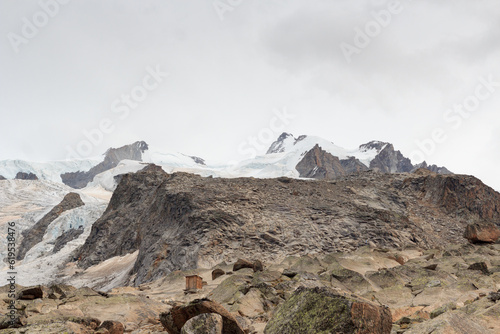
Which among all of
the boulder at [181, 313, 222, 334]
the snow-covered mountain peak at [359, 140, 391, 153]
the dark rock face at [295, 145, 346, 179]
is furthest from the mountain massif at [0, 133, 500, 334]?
the snow-covered mountain peak at [359, 140, 391, 153]

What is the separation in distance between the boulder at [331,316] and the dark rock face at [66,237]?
68.3m

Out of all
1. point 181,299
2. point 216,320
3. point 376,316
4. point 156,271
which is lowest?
point 156,271

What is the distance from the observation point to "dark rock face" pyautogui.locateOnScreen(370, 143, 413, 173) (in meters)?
142

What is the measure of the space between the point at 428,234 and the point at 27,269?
50.3 m

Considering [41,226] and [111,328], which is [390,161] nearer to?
[41,226]

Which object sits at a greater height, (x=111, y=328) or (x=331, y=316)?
(x=331, y=316)

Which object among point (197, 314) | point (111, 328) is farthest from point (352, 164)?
point (197, 314)

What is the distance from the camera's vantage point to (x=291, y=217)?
30359mm

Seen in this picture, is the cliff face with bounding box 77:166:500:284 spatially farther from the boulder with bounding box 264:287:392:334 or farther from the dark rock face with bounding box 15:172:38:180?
the dark rock face with bounding box 15:172:38:180

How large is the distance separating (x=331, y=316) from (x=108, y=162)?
183514 millimetres

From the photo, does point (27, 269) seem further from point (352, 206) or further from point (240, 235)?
point (352, 206)

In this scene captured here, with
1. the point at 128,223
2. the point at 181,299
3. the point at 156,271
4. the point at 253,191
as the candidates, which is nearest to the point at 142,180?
the point at 128,223

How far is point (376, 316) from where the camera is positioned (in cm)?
466

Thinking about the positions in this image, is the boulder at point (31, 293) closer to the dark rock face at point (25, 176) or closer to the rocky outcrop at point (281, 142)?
the dark rock face at point (25, 176)
